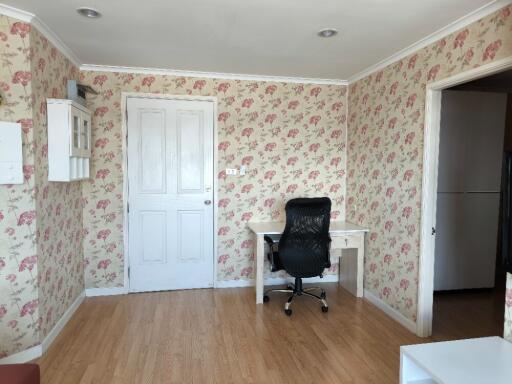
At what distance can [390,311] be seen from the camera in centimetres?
335

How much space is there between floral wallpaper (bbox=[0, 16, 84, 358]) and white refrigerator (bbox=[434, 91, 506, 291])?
146 inches

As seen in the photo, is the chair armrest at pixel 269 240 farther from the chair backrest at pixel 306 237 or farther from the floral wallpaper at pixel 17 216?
the floral wallpaper at pixel 17 216

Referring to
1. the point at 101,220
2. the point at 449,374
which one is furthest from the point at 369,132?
the point at 101,220

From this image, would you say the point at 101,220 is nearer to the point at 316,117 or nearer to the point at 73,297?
the point at 73,297

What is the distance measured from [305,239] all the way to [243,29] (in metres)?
1.90

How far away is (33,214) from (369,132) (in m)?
3.13

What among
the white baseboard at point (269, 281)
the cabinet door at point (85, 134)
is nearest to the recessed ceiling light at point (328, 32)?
the cabinet door at point (85, 134)

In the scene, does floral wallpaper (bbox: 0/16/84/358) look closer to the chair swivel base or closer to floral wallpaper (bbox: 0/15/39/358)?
floral wallpaper (bbox: 0/15/39/358)

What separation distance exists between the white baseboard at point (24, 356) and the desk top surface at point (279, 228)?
204 cm

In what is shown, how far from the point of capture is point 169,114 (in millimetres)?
3889

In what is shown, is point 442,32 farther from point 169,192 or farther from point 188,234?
point 188,234

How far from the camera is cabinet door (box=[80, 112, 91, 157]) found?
3186 millimetres

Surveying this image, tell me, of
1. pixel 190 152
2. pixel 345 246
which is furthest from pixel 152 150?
pixel 345 246

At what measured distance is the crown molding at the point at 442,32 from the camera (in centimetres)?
223
